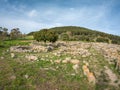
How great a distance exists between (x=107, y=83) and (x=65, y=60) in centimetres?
533

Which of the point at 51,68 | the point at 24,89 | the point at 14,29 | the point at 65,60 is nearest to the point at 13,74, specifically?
the point at 24,89

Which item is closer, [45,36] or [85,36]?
[45,36]

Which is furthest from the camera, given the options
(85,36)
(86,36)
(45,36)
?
(86,36)

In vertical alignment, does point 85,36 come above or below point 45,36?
above

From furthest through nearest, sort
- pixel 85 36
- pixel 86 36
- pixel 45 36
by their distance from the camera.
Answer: pixel 86 36
pixel 85 36
pixel 45 36

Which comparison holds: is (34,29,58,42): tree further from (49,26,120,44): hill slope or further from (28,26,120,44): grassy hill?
(49,26,120,44): hill slope

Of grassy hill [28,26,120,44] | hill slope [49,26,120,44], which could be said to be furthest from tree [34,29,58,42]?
hill slope [49,26,120,44]

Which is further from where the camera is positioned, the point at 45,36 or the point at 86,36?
the point at 86,36

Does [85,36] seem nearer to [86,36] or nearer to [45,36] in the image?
[86,36]

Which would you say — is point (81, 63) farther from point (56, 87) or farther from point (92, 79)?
point (56, 87)

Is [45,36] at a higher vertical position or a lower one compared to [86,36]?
lower

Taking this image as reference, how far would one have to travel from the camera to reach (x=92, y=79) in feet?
40.7

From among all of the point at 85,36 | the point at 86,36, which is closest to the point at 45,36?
the point at 85,36

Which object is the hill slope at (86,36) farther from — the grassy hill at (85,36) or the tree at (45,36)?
the tree at (45,36)
